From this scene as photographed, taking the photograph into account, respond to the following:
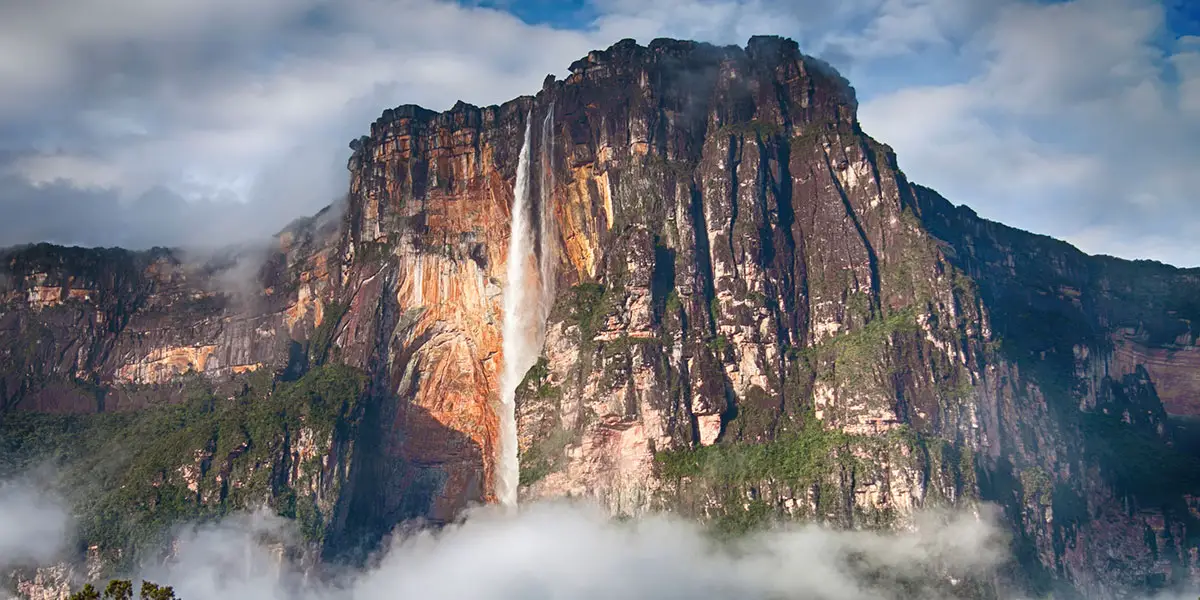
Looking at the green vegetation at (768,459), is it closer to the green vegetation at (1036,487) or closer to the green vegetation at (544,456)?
the green vegetation at (544,456)

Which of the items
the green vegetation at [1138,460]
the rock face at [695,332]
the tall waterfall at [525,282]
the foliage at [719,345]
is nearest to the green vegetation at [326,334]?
the rock face at [695,332]

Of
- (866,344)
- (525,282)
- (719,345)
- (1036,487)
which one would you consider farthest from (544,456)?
(1036,487)

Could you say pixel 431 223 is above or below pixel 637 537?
above

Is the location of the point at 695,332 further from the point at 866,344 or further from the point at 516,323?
the point at 516,323

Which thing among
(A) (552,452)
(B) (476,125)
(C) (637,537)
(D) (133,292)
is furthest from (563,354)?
(D) (133,292)

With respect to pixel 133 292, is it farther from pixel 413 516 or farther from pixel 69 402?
pixel 413 516

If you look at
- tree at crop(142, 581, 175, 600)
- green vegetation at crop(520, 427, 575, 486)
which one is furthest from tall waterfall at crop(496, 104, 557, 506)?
tree at crop(142, 581, 175, 600)
